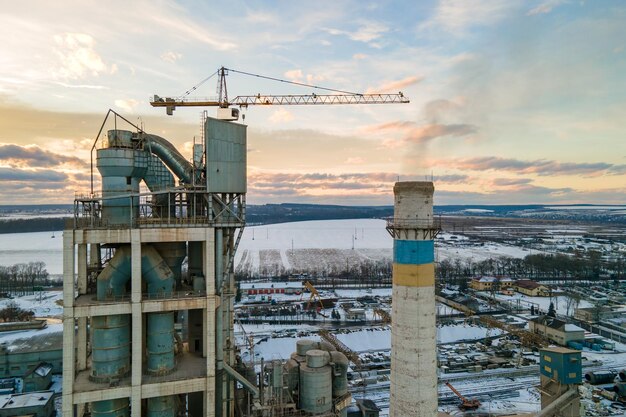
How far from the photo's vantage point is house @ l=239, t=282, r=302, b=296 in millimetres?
91812

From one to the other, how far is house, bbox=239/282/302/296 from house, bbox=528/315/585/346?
159 ft

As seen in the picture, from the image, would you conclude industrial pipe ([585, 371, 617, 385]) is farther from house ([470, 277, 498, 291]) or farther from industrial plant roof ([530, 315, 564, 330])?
house ([470, 277, 498, 291])

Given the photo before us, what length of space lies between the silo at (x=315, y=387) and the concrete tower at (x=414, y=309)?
363 centimetres

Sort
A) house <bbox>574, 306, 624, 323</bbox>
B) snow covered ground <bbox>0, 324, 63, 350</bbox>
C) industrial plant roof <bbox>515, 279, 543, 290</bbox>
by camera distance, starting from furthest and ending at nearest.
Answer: industrial plant roof <bbox>515, 279, 543, 290</bbox> < house <bbox>574, 306, 624, 323</bbox> < snow covered ground <bbox>0, 324, 63, 350</bbox>

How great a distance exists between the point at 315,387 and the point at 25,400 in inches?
1232

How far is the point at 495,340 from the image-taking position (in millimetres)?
60188

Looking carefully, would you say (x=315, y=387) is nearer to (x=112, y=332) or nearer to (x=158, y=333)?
(x=158, y=333)

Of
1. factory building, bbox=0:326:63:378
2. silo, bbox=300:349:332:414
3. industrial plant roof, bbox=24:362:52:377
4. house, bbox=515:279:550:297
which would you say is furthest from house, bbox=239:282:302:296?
silo, bbox=300:349:332:414

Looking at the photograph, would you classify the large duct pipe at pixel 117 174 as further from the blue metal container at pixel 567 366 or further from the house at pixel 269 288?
the house at pixel 269 288

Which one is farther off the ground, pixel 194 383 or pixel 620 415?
pixel 194 383

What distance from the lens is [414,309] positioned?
2031cm

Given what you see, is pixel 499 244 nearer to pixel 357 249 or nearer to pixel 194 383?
pixel 357 249

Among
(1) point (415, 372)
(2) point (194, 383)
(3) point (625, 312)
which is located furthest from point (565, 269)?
(2) point (194, 383)

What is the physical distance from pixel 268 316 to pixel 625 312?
66429mm
